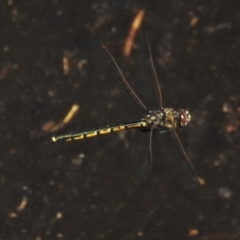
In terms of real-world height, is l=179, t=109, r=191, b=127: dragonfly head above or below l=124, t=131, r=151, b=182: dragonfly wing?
above

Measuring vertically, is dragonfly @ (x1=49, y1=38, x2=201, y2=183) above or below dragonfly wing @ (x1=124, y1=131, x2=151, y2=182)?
above

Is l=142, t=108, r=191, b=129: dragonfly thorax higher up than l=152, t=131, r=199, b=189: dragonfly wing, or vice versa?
l=142, t=108, r=191, b=129: dragonfly thorax

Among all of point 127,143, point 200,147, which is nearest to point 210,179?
point 200,147

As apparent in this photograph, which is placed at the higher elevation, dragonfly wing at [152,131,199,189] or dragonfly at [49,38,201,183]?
dragonfly at [49,38,201,183]

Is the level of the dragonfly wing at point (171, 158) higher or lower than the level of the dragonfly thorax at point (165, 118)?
lower

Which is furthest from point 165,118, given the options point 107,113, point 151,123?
point 107,113
